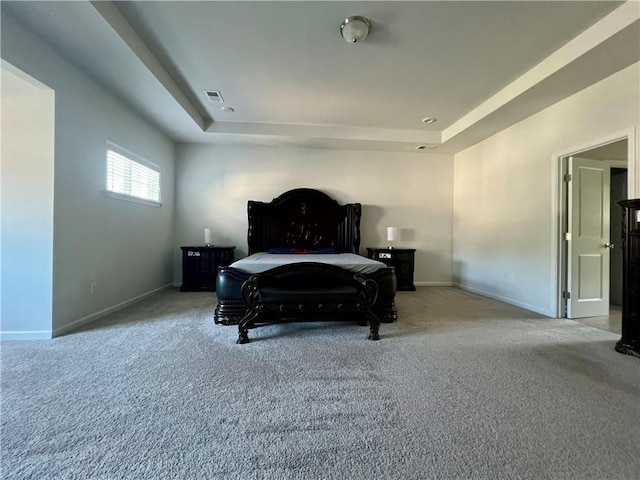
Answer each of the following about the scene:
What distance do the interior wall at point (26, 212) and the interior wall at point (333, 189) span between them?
2466 mm

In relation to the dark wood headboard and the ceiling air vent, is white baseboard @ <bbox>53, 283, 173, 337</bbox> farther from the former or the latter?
the ceiling air vent

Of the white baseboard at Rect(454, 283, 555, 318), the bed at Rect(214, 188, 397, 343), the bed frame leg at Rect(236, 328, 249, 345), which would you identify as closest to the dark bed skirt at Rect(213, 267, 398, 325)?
the bed at Rect(214, 188, 397, 343)

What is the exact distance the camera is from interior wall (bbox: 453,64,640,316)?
2695mm

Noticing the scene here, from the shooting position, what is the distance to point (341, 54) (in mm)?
2625

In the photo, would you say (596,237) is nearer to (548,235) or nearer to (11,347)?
(548,235)

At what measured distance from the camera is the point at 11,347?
2180 mm

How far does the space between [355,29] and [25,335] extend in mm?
3949

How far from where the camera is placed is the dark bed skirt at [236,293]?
2.78 metres

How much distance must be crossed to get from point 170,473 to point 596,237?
463cm

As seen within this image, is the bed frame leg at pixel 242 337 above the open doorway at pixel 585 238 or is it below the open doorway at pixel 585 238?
below

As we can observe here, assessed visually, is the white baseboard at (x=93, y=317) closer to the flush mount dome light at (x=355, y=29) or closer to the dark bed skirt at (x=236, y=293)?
the dark bed skirt at (x=236, y=293)

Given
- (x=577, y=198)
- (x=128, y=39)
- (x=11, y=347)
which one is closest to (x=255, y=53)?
(x=128, y=39)

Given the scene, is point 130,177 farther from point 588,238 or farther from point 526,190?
point 588,238

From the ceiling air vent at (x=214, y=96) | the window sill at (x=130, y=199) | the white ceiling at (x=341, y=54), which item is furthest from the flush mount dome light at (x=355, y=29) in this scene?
the window sill at (x=130, y=199)
